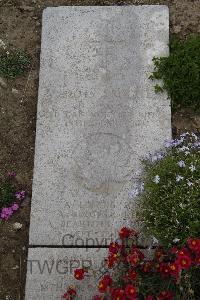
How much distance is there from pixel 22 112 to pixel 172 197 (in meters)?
1.80

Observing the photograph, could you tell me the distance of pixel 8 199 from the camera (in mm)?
4992

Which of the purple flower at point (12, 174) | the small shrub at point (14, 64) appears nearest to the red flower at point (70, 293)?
the purple flower at point (12, 174)

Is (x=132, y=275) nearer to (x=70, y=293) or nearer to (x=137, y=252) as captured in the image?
(x=137, y=252)

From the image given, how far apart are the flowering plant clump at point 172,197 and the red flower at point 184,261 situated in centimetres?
53

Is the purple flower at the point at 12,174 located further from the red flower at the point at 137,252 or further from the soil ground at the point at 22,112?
the red flower at the point at 137,252

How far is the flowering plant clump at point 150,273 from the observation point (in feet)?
12.4

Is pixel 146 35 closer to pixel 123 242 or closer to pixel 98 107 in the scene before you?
pixel 98 107

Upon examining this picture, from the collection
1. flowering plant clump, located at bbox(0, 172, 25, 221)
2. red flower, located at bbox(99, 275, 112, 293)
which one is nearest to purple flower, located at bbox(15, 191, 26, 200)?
flowering plant clump, located at bbox(0, 172, 25, 221)

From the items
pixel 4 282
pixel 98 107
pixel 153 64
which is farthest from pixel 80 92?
pixel 4 282

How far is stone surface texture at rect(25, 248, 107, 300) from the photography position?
4.43 m

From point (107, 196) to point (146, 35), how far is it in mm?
1622

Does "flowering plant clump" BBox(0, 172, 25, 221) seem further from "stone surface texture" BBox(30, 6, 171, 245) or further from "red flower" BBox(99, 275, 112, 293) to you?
"red flower" BBox(99, 275, 112, 293)

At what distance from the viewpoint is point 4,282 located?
4.73m

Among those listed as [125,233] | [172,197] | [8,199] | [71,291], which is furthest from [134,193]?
[8,199]
